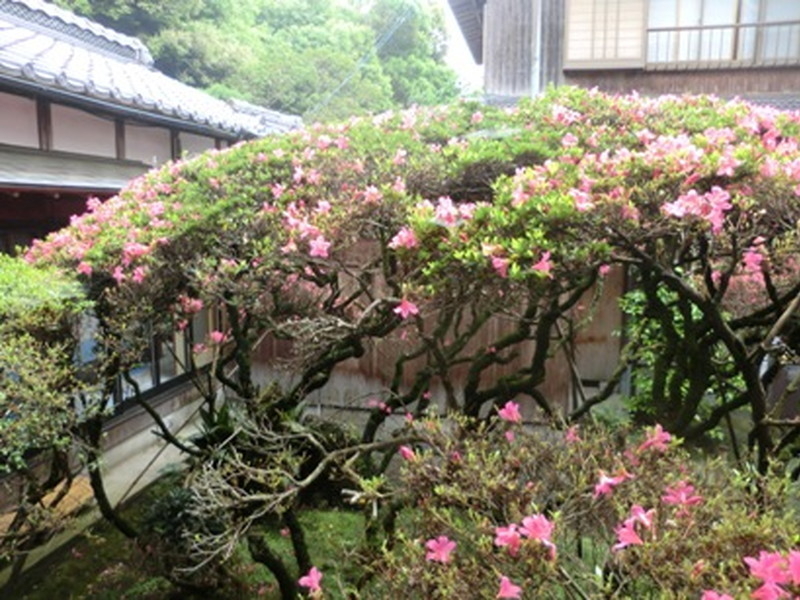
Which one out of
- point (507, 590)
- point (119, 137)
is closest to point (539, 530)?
point (507, 590)

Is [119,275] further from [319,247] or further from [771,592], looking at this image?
[771,592]

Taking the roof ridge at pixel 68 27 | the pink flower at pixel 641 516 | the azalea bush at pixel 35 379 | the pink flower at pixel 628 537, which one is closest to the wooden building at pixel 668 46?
the roof ridge at pixel 68 27

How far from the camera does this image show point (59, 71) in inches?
281

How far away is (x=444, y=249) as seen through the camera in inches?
133

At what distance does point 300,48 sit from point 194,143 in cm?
2277

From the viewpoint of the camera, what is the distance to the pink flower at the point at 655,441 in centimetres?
305

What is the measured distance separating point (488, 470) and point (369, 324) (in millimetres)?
2111

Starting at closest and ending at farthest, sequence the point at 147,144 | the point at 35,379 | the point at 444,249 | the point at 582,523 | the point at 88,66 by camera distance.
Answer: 1. the point at 582,523
2. the point at 444,249
3. the point at 35,379
4. the point at 88,66
5. the point at 147,144

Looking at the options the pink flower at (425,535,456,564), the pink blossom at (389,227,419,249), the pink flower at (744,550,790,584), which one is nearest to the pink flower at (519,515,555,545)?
the pink flower at (425,535,456,564)

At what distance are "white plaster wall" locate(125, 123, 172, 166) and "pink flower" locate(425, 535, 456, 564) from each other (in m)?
8.64

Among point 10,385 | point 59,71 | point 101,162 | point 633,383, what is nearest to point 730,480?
point 10,385

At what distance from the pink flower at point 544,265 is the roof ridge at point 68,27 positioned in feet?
34.6

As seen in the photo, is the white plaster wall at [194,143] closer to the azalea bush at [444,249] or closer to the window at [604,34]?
the azalea bush at [444,249]

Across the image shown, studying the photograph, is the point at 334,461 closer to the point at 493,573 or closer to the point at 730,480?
the point at 493,573
